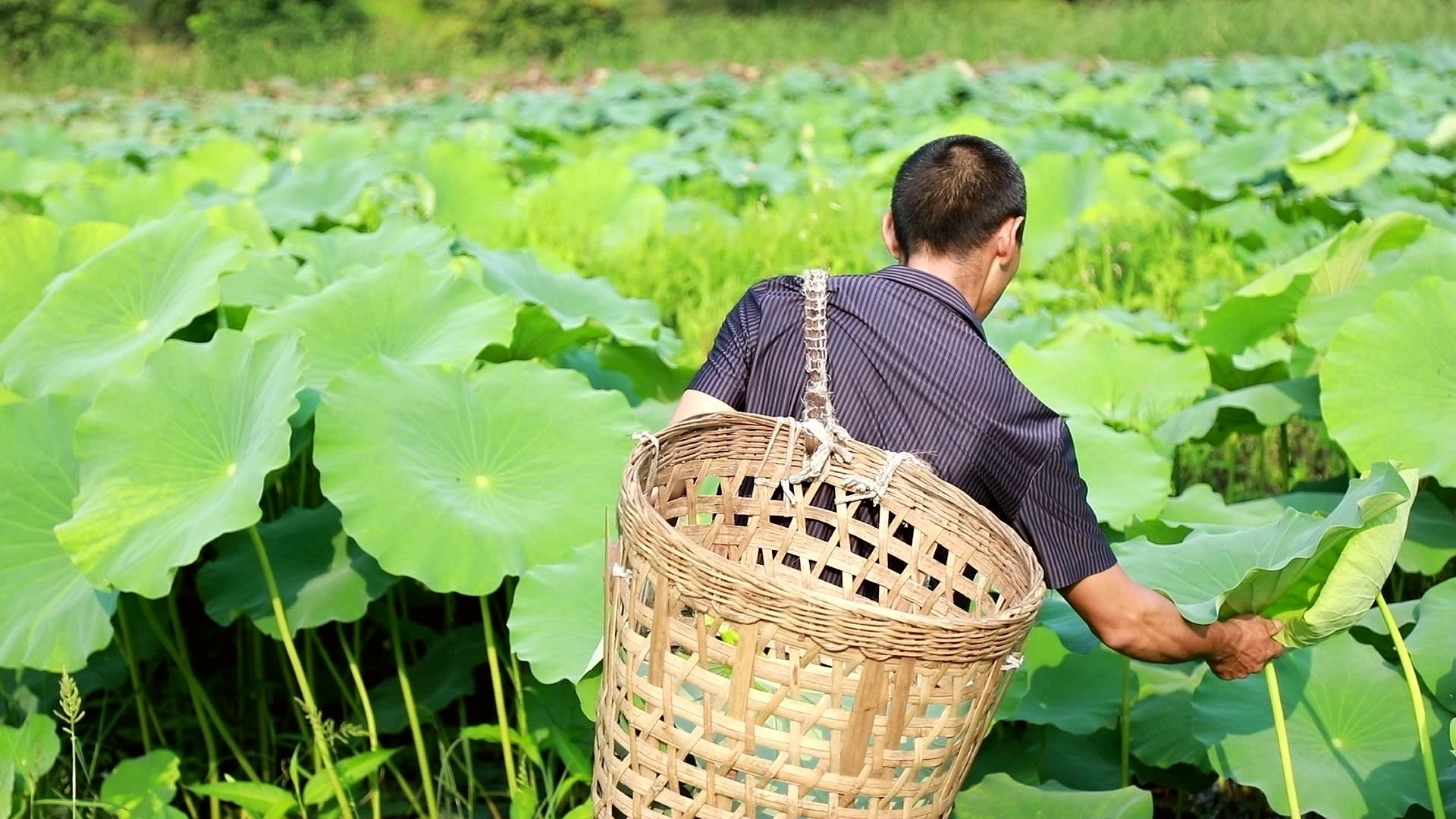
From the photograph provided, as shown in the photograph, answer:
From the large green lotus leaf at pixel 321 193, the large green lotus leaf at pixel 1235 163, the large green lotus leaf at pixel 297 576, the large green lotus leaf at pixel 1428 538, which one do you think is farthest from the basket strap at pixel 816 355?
the large green lotus leaf at pixel 1235 163

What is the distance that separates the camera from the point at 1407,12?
61.0 ft

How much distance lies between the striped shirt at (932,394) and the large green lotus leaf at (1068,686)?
53 centimetres

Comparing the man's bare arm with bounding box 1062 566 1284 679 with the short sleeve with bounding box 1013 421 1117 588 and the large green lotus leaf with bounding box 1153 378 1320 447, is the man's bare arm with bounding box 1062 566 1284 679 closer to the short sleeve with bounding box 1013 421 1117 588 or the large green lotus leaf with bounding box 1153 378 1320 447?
the short sleeve with bounding box 1013 421 1117 588

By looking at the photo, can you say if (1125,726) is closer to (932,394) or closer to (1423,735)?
(1423,735)

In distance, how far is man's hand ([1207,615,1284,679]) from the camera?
1.62 m

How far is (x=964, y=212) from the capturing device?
178 cm

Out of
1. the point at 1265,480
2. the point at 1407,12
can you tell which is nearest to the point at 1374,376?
the point at 1265,480

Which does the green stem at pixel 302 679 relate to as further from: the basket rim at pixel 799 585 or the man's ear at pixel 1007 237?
the man's ear at pixel 1007 237

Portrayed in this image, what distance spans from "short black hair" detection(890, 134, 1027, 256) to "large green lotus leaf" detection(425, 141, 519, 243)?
302 centimetres

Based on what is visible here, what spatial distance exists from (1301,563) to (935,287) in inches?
20.8

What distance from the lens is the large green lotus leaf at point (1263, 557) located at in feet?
4.76

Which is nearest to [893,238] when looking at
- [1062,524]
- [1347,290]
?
[1062,524]

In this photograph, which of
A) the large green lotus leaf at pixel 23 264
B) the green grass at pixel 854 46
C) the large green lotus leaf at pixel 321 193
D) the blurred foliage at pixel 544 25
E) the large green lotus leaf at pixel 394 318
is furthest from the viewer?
the blurred foliage at pixel 544 25

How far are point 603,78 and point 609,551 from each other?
1133cm
